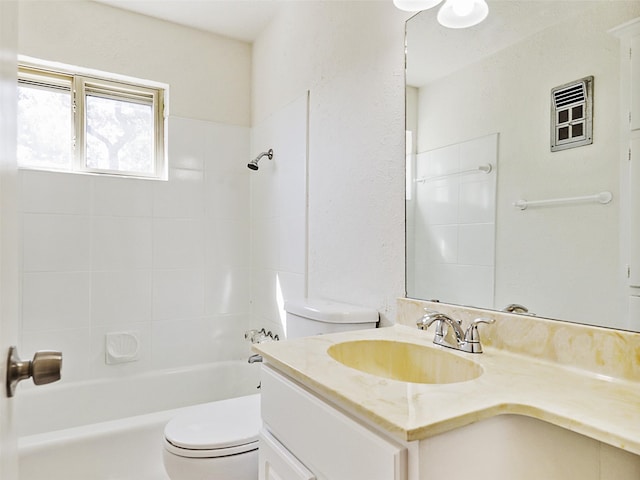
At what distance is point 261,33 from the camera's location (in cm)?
256

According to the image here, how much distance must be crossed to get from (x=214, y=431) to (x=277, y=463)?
0.58 metres

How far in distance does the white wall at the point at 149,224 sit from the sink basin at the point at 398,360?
1627 mm

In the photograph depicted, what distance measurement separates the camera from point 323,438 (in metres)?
0.82

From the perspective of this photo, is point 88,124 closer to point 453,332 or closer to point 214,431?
point 214,431

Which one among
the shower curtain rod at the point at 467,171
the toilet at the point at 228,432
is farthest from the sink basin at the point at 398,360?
the shower curtain rod at the point at 467,171

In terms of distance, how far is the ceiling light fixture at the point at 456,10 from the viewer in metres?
1.18

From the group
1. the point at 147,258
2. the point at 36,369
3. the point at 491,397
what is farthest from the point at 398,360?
the point at 147,258

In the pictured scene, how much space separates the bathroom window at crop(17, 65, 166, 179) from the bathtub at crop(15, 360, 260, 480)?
4.02 feet

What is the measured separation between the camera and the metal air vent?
35.6 inches

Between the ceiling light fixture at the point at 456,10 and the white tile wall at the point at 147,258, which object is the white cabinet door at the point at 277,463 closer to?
the ceiling light fixture at the point at 456,10

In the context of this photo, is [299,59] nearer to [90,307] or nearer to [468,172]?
[468,172]

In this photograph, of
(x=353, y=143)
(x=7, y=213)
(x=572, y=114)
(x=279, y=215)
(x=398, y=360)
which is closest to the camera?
(x=7, y=213)

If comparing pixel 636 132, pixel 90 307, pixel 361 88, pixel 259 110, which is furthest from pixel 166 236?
pixel 636 132

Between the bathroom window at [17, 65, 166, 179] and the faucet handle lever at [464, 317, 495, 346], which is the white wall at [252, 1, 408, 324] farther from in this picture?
the bathroom window at [17, 65, 166, 179]
